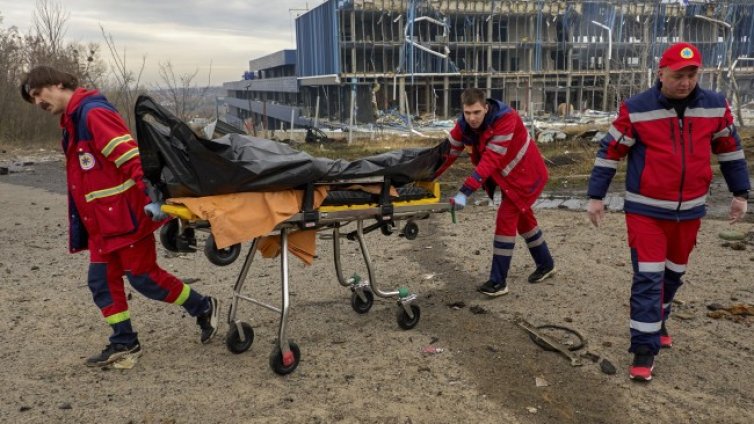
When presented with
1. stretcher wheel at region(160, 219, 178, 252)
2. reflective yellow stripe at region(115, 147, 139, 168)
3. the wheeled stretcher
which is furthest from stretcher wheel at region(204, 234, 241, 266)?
reflective yellow stripe at region(115, 147, 139, 168)

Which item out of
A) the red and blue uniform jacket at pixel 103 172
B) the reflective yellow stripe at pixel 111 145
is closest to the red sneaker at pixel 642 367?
the red and blue uniform jacket at pixel 103 172

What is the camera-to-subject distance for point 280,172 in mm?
3379

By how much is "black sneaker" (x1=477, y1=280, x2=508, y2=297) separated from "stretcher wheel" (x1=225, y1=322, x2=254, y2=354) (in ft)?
6.45

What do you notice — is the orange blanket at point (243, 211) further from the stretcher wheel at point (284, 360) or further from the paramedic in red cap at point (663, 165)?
the paramedic in red cap at point (663, 165)

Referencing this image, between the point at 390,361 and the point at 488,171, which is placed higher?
the point at 488,171

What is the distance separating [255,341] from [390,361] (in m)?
0.98

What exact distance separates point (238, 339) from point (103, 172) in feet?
4.24

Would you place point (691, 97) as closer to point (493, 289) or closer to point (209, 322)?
point (493, 289)

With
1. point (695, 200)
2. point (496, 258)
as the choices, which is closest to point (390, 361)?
point (496, 258)

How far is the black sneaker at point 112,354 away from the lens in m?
3.78

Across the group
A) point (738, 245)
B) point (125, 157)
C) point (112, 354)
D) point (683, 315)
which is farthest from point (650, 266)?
point (738, 245)

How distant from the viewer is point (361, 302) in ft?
15.5

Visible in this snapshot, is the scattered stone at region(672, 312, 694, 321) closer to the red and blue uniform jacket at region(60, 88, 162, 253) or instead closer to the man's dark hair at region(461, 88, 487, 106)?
the man's dark hair at region(461, 88, 487, 106)

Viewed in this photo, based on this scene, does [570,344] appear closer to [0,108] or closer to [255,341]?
[255,341]
